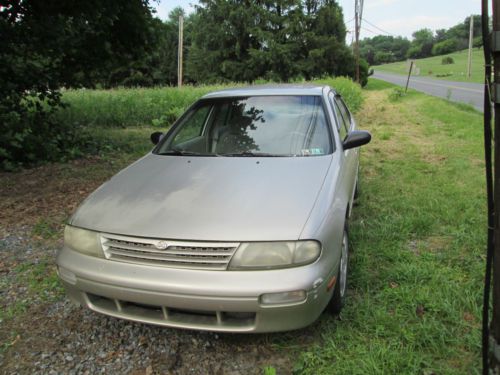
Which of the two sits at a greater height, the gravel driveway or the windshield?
the windshield

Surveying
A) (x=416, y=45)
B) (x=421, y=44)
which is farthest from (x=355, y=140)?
(x=416, y=45)

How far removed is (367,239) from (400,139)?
19.2 feet

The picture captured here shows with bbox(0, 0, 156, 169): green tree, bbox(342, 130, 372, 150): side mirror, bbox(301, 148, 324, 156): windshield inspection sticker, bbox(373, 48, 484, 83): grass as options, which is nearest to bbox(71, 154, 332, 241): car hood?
bbox(301, 148, 324, 156): windshield inspection sticker

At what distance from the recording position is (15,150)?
689 centimetres

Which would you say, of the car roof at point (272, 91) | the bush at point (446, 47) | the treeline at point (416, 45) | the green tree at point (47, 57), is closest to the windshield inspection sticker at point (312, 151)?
the car roof at point (272, 91)

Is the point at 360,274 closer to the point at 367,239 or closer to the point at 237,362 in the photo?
the point at 367,239

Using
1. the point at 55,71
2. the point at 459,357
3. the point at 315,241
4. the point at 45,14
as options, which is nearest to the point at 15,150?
the point at 55,71

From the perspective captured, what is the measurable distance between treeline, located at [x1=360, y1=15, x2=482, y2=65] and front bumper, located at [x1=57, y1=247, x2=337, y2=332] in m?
103

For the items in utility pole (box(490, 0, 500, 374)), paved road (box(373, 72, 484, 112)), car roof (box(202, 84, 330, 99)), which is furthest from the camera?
paved road (box(373, 72, 484, 112))

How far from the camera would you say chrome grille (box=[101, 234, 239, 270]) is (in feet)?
6.93

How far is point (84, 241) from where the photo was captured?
93.8 inches

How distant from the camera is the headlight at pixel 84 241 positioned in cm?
234

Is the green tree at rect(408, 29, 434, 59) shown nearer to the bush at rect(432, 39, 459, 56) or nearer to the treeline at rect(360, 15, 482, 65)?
the treeline at rect(360, 15, 482, 65)

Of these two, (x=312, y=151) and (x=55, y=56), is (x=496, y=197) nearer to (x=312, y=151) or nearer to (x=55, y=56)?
(x=312, y=151)
